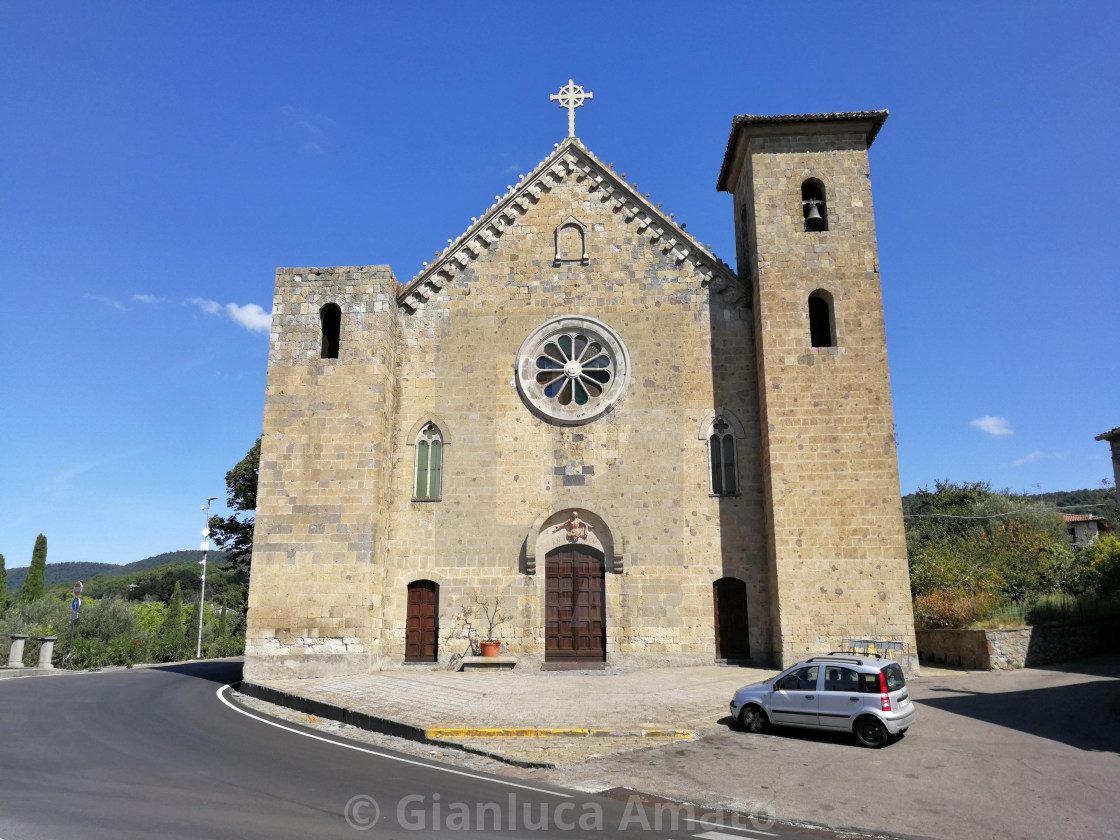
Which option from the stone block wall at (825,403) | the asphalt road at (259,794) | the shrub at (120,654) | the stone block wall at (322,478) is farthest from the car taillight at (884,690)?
the shrub at (120,654)

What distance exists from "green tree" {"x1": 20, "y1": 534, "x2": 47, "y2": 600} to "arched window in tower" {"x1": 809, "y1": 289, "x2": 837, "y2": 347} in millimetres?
46288

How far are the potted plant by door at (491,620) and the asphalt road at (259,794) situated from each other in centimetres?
690

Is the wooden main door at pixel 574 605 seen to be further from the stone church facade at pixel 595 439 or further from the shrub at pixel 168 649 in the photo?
the shrub at pixel 168 649

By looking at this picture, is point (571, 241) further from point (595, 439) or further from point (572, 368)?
point (595, 439)

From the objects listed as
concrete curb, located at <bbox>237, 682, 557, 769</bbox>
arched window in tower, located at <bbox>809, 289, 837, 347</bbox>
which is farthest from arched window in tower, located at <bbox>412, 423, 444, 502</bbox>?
arched window in tower, located at <bbox>809, 289, 837, 347</bbox>

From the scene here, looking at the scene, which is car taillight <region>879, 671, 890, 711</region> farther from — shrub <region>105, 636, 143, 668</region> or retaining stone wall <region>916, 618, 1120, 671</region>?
shrub <region>105, 636, 143, 668</region>

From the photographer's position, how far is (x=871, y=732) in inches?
453

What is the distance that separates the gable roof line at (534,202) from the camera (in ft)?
71.4

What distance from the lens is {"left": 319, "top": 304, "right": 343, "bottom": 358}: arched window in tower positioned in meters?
21.3

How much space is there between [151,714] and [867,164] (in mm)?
22539

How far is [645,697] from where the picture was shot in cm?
1506

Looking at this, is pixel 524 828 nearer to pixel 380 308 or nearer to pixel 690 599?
pixel 690 599

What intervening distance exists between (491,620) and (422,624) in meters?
1.92

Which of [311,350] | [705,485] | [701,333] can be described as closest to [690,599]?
[705,485]
